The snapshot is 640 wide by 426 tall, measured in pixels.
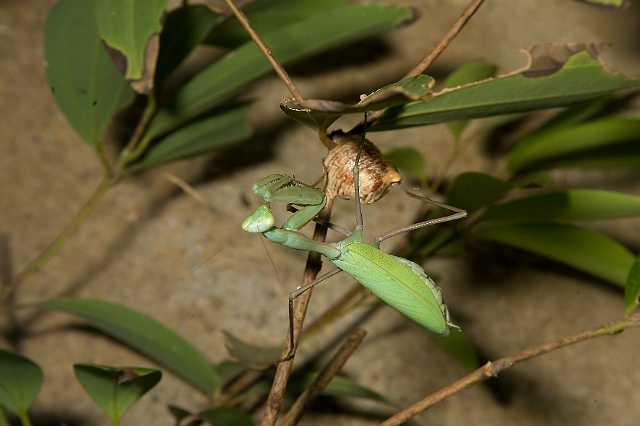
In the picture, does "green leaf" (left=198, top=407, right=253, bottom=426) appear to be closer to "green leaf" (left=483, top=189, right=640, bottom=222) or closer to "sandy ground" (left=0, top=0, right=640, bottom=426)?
"sandy ground" (left=0, top=0, right=640, bottom=426)

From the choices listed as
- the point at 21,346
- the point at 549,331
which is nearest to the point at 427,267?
the point at 549,331

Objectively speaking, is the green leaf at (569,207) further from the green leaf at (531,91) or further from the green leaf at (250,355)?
the green leaf at (250,355)

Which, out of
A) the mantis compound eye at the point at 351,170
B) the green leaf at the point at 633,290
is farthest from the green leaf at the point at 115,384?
the green leaf at the point at 633,290

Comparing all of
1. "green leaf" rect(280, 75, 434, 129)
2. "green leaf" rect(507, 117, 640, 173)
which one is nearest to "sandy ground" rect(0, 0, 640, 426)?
"green leaf" rect(507, 117, 640, 173)

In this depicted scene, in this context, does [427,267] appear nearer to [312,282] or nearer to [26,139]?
[312,282]

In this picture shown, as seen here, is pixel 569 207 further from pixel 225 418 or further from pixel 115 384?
pixel 115 384

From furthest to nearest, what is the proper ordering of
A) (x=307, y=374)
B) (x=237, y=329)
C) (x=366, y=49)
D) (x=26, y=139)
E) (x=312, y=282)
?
1. (x=366, y=49)
2. (x=26, y=139)
3. (x=237, y=329)
4. (x=307, y=374)
5. (x=312, y=282)
